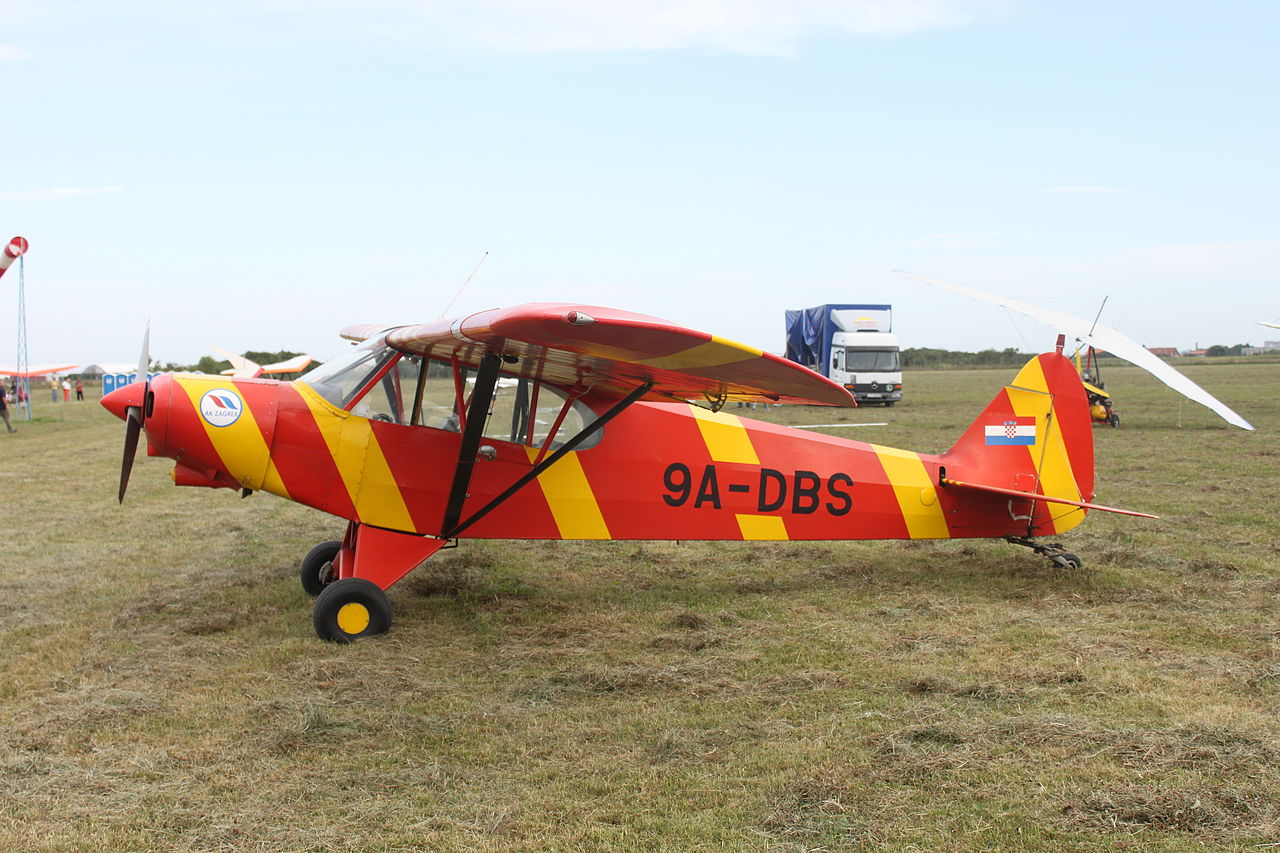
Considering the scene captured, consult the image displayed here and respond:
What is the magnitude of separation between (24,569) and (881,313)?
3189 cm

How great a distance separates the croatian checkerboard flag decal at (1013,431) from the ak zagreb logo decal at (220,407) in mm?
6052

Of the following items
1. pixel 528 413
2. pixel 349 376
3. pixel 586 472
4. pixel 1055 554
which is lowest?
pixel 1055 554

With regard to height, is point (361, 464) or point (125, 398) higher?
point (125, 398)

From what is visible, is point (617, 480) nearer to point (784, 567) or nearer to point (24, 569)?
point (784, 567)

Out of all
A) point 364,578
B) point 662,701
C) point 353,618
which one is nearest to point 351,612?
point 353,618


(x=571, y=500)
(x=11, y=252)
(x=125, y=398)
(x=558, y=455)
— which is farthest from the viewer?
(x=11, y=252)

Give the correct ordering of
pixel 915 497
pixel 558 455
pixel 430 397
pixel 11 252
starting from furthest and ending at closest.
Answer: pixel 11 252 → pixel 915 497 → pixel 430 397 → pixel 558 455

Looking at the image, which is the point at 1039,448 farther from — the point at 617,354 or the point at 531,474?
the point at 617,354

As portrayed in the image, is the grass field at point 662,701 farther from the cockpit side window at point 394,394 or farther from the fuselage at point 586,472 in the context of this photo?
the cockpit side window at point 394,394

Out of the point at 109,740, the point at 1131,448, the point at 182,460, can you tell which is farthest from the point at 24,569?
the point at 1131,448

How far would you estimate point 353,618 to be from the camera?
625 cm

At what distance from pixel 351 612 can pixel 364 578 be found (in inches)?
11.7

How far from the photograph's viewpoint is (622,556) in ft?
30.5

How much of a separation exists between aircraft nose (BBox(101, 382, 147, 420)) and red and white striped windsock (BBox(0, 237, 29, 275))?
21908 mm
